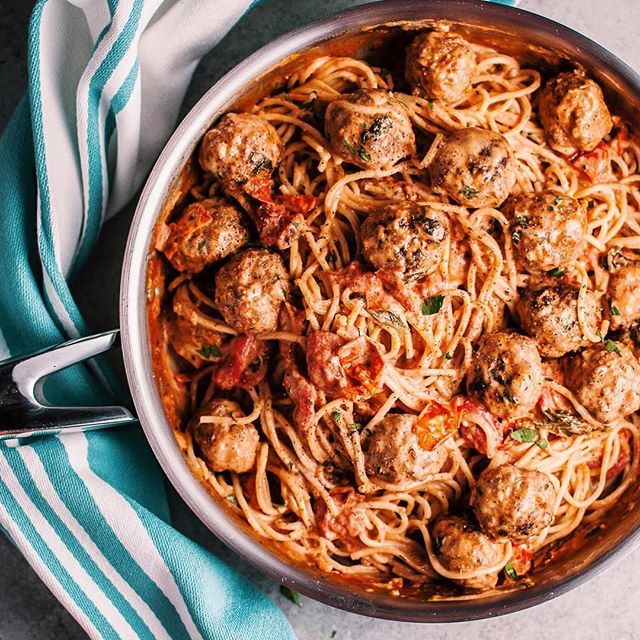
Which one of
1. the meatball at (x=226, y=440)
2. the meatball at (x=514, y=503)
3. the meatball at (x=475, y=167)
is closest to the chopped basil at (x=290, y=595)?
the meatball at (x=226, y=440)

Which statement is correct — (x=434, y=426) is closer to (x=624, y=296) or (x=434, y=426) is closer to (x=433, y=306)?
(x=433, y=306)

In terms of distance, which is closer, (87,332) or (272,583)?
(87,332)

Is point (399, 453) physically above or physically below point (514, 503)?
above

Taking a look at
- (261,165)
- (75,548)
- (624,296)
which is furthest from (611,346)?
(75,548)

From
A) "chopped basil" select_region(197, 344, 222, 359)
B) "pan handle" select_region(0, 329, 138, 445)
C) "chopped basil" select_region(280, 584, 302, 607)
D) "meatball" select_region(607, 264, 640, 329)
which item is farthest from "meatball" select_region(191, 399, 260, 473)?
"meatball" select_region(607, 264, 640, 329)

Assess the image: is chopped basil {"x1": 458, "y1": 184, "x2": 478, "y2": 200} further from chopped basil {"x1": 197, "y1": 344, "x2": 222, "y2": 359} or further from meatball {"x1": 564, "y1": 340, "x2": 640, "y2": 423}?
chopped basil {"x1": 197, "y1": 344, "x2": 222, "y2": 359}
